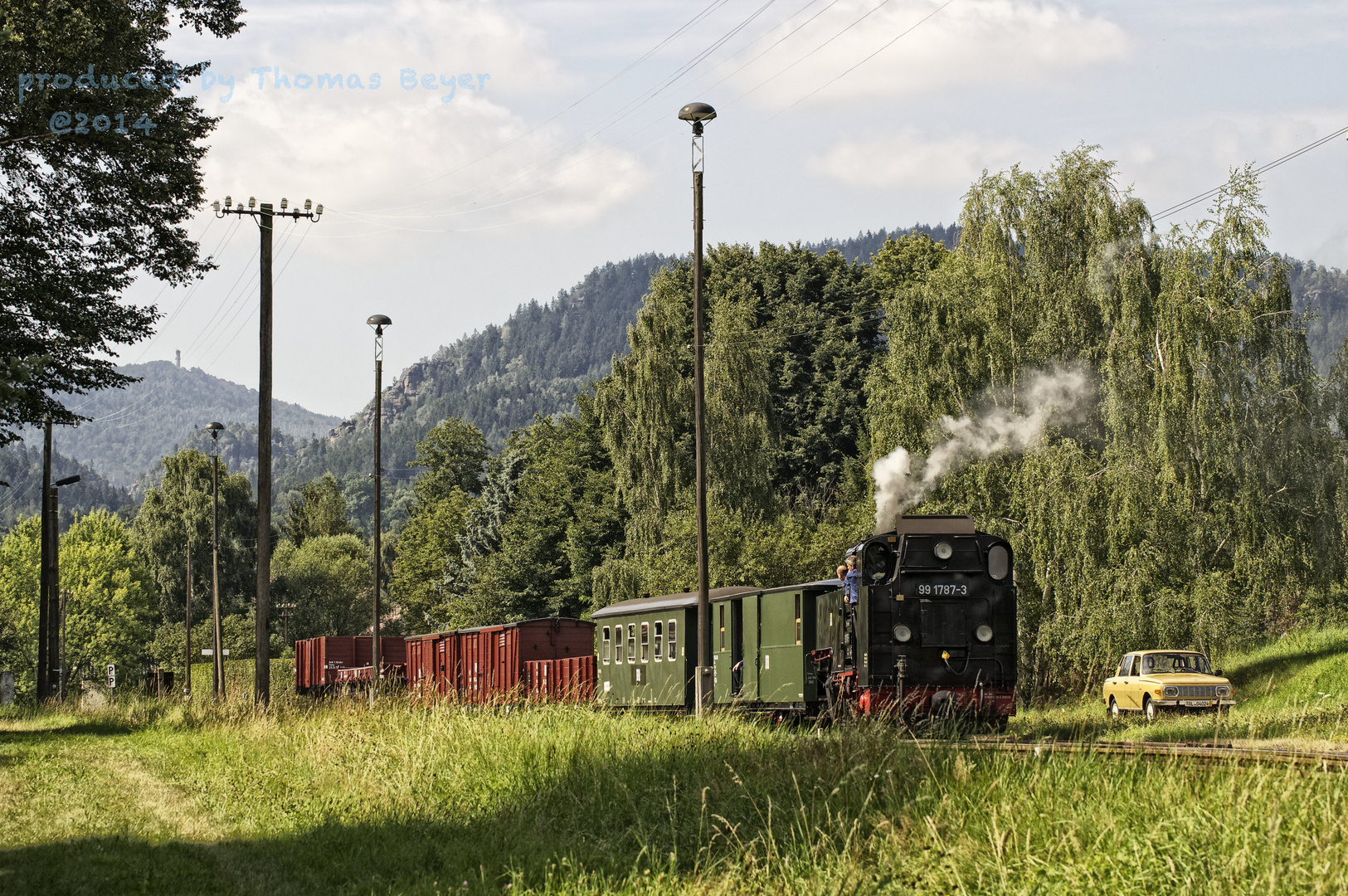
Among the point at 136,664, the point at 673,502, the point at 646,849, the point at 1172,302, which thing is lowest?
the point at 136,664

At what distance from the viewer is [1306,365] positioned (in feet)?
91.8

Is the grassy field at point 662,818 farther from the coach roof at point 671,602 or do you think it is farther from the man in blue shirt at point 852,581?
the coach roof at point 671,602

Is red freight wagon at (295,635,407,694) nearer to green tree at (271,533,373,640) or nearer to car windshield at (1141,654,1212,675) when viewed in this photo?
car windshield at (1141,654,1212,675)

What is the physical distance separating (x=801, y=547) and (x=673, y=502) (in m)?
6.38

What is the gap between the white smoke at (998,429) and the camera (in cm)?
3034

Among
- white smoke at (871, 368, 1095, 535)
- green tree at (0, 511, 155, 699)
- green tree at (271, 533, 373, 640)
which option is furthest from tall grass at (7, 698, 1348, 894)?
green tree at (271, 533, 373, 640)

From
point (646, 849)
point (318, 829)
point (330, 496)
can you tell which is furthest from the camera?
point (330, 496)

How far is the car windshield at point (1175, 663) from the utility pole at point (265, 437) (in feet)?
61.4

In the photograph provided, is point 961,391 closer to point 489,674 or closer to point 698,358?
point 698,358

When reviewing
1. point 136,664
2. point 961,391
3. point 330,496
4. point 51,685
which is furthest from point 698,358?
point 330,496

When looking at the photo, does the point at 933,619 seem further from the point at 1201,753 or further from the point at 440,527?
the point at 440,527

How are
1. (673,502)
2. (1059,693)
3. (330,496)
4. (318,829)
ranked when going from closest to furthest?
(318,829)
(1059,693)
(673,502)
(330,496)

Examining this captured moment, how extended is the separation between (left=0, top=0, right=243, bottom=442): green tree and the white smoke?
57.0 ft

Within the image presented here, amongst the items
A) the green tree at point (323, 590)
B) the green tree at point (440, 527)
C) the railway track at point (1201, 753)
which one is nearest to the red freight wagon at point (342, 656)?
the green tree at point (440, 527)
